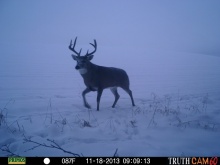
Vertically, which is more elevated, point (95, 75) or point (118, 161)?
point (95, 75)

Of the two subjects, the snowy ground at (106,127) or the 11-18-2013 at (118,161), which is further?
the snowy ground at (106,127)

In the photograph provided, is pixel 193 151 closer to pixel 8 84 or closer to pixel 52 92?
pixel 52 92

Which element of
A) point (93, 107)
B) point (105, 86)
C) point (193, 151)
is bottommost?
point (193, 151)

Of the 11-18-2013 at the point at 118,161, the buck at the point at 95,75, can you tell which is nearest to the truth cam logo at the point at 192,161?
the 11-18-2013 at the point at 118,161

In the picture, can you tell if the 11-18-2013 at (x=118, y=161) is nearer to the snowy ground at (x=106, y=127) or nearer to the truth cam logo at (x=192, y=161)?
the truth cam logo at (x=192, y=161)

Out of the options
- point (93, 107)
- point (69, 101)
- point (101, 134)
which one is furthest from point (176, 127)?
point (69, 101)

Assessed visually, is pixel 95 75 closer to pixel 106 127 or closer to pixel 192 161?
pixel 106 127

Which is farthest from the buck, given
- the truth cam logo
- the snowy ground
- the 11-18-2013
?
the truth cam logo

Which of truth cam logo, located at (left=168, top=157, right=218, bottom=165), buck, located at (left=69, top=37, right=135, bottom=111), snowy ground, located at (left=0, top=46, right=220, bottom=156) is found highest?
buck, located at (left=69, top=37, right=135, bottom=111)

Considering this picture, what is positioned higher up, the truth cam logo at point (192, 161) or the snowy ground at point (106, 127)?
the snowy ground at point (106, 127)

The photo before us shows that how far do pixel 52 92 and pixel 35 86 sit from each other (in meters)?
1.46

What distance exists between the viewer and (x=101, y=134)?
5.38 meters

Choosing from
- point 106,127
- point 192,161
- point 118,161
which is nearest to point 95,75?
point 106,127

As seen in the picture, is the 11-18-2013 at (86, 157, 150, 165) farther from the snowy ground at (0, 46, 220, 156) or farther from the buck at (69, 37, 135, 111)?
the buck at (69, 37, 135, 111)
